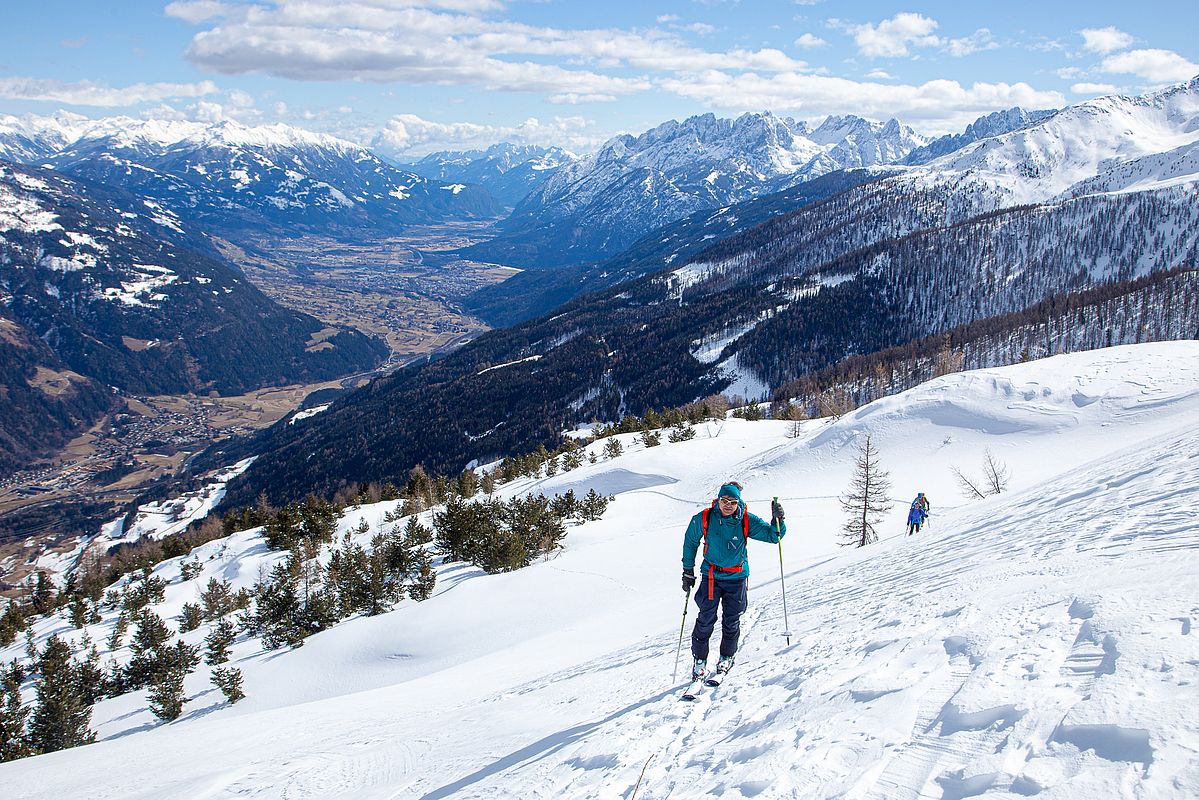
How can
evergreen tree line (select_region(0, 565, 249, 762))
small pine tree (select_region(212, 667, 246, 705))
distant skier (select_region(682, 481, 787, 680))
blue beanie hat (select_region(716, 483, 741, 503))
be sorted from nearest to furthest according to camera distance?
1. blue beanie hat (select_region(716, 483, 741, 503))
2. distant skier (select_region(682, 481, 787, 680))
3. evergreen tree line (select_region(0, 565, 249, 762))
4. small pine tree (select_region(212, 667, 246, 705))

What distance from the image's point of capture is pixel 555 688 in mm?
12766

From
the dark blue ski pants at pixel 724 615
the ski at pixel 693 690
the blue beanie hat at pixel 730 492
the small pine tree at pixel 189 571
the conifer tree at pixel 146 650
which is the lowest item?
the small pine tree at pixel 189 571

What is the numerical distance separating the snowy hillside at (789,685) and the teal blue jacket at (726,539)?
1.68 m

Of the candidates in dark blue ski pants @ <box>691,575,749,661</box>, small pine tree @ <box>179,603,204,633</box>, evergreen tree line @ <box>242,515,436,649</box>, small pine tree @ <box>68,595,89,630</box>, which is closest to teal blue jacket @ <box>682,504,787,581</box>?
dark blue ski pants @ <box>691,575,749,661</box>

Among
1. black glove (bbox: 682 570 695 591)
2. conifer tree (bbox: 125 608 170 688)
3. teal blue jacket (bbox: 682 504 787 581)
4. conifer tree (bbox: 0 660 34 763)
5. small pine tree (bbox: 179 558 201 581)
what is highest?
teal blue jacket (bbox: 682 504 787 581)

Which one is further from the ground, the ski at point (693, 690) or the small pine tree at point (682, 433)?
the ski at point (693, 690)

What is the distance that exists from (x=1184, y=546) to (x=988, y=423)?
35544mm

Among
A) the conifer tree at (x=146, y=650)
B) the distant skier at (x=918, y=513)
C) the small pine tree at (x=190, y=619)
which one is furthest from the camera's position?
the small pine tree at (x=190, y=619)

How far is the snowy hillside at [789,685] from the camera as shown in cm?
534

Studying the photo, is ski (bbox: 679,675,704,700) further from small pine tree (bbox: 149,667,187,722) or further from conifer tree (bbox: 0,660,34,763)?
conifer tree (bbox: 0,660,34,763)

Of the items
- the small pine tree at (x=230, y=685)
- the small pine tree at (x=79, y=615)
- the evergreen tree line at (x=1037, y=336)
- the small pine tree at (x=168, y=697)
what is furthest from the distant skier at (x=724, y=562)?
the evergreen tree line at (x=1037, y=336)

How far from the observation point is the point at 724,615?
417 inches

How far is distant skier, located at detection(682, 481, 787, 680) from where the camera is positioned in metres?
10.1

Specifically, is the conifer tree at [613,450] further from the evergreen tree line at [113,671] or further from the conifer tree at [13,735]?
the conifer tree at [13,735]
